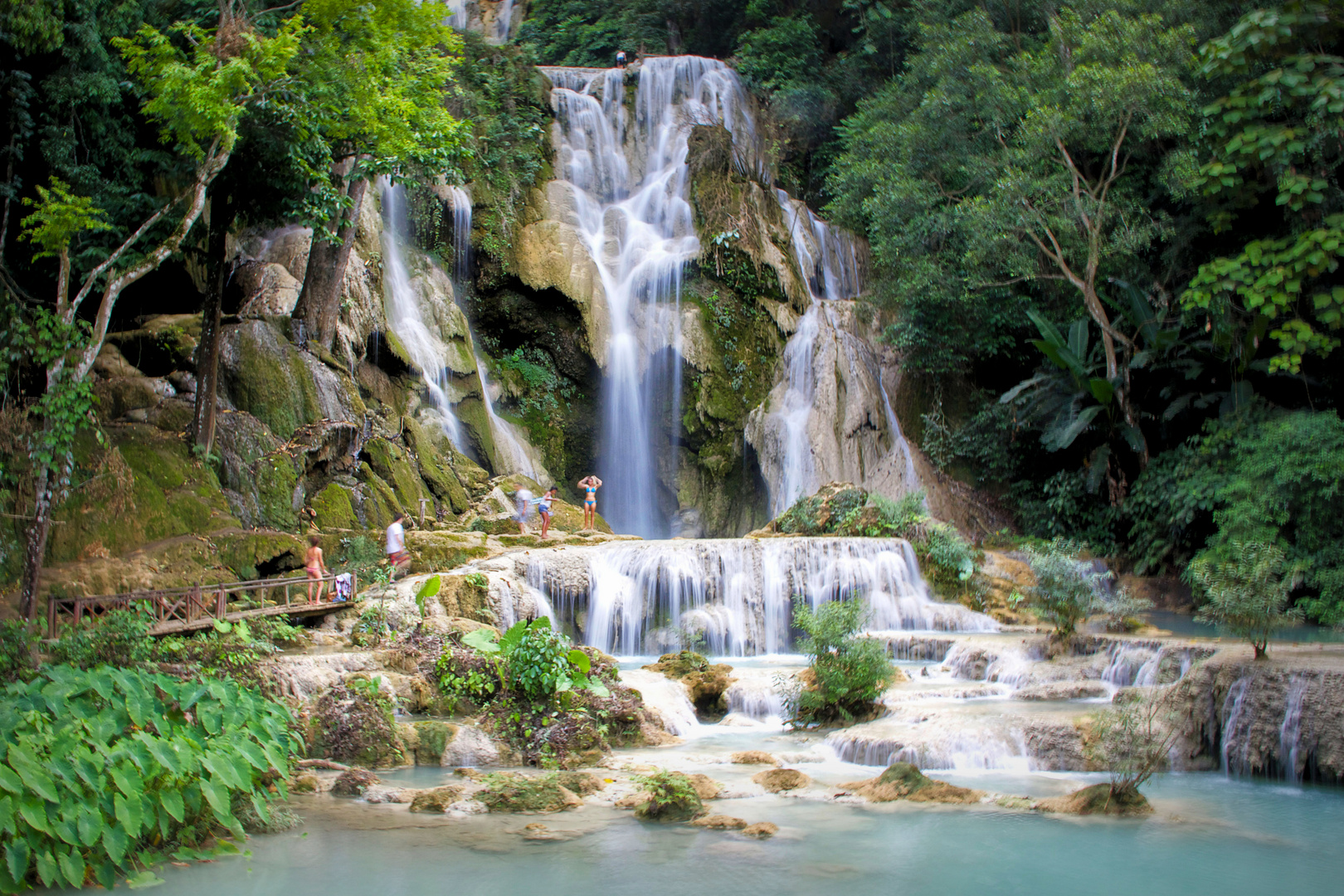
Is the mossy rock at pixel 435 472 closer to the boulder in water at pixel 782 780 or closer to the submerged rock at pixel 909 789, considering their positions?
the boulder in water at pixel 782 780

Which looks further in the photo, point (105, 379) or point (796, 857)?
point (105, 379)

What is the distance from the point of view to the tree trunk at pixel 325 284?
16.1 metres

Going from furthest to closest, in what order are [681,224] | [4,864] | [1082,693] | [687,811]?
[681,224], [1082,693], [687,811], [4,864]

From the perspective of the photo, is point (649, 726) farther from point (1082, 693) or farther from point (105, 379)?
point (105, 379)

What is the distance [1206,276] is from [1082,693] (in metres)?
8.52

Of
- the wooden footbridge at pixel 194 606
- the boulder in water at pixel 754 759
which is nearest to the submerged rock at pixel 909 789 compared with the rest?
the boulder in water at pixel 754 759

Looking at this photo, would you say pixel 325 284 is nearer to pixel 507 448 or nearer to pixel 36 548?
pixel 507 448

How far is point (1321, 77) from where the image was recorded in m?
13.6

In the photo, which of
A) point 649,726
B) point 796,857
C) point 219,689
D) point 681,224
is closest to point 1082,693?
point 649,726

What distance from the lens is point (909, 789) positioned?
22.8 feet

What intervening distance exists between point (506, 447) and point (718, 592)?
749 cm

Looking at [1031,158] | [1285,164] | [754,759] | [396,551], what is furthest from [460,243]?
[754,759]

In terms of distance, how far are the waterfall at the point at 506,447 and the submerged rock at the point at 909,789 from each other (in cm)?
1340

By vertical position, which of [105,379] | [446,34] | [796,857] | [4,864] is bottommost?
[796,857]
